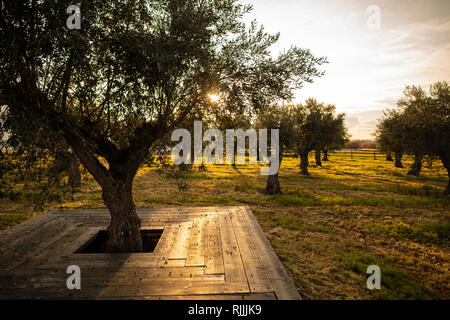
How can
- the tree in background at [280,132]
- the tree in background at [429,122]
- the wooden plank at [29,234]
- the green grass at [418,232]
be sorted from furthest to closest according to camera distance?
the tree in background at [280,132], the tree in background at [429,122], the green grass at [418,232], the wooden plank at [29,234]

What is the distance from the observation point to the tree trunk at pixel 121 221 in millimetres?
6090

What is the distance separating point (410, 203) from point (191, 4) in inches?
613

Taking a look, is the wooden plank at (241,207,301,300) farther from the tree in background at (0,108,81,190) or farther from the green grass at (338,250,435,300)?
the tree in background at (0,108,81,190)

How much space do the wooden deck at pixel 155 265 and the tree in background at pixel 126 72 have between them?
119cm

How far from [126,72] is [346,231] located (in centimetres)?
950

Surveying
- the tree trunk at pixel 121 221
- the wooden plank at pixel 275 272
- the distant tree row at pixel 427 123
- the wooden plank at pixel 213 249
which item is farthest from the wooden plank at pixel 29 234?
the distant tree row at pixel 427 123

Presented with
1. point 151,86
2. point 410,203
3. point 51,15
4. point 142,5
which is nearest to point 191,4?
point 142,5

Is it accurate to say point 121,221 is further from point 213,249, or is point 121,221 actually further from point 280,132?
point 280,132

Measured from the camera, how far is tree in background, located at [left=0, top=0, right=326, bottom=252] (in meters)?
4.12

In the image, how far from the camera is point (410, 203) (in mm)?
12938

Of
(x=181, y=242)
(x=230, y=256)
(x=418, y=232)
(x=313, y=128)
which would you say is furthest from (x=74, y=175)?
(x=313, y=128)

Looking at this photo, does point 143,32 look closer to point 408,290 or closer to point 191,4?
point 191,4

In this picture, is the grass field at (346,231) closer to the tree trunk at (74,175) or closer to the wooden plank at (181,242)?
the tree trunk at (74,175)
